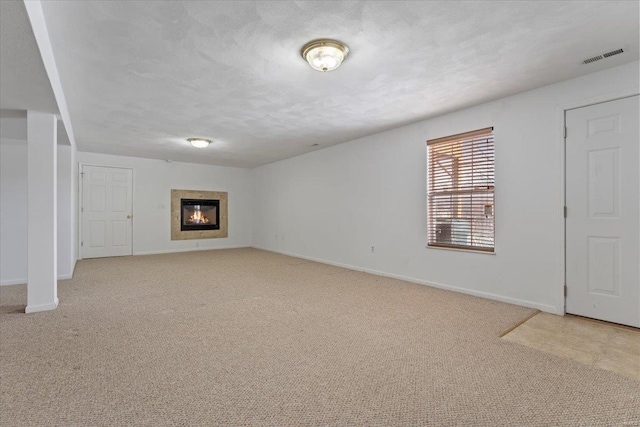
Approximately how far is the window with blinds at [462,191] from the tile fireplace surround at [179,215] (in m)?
6.23

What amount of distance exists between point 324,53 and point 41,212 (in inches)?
136

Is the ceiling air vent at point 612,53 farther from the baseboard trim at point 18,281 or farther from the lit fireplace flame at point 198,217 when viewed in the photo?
the lit fireplace flame at point 198,217

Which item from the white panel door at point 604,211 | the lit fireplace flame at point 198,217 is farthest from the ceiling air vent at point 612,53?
the lit fireplace flame at point 198,217

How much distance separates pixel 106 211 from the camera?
728 cm

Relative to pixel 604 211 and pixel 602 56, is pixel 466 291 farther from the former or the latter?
pixel 602 56

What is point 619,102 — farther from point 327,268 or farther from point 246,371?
point 327,268

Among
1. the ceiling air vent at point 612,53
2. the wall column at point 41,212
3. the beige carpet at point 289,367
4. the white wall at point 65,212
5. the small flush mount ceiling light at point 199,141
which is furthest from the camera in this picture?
the small flush mount ceiling light at point 199,141

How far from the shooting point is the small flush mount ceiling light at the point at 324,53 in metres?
2.48

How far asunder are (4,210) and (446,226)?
6.48 m

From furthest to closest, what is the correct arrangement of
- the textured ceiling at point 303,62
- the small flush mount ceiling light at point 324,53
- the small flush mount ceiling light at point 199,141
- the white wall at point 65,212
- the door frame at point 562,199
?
the small flush mount ceiling light at point 199,141 < the white wall at point 65,212 < the door frame at point 562,199 < the small flush mount ceiling light at point 324,53 < the textured ceiling at point 303,62

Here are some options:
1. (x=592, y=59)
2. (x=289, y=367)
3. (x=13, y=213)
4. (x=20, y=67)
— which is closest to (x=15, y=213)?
(x=13, y=213)

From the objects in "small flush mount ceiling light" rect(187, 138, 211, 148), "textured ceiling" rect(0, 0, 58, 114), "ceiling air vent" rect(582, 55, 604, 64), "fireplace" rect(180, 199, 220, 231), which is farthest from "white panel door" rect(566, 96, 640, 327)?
"fireplace" rect(180, 199, 220, 231)

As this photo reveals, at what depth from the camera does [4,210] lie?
15.3 feet

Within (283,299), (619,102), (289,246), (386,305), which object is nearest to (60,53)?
(283,299)
